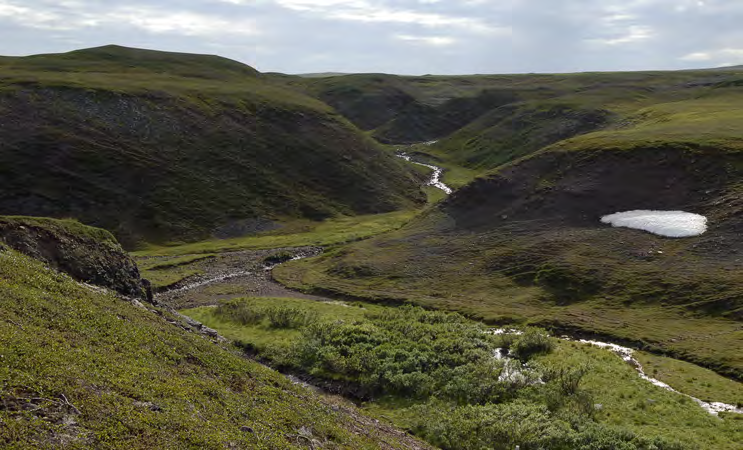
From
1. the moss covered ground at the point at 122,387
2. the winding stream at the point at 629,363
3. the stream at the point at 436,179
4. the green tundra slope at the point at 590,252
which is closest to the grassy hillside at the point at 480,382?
the winding stream at the point at 629,363

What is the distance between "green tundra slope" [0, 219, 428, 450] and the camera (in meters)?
18.0

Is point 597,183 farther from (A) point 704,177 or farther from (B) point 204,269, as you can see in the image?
(B) point 204,269

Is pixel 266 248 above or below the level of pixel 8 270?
below

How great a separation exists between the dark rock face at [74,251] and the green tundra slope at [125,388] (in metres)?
4.16

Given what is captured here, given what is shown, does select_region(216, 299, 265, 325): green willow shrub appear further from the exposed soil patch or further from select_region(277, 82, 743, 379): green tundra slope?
→ select_region(277, 82, 743, 379): green tundra slope

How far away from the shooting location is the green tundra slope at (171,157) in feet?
348

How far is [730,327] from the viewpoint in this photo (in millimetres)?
49750

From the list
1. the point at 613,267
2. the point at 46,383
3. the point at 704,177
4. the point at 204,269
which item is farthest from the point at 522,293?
the point at 46,383

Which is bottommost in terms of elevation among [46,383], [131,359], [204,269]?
[204,269]

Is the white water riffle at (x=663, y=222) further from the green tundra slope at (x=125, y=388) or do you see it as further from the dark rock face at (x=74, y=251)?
the dark rock face at (x=74, y=251)

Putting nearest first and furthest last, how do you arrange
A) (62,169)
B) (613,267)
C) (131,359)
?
(131,359), (613,267), (62,169)

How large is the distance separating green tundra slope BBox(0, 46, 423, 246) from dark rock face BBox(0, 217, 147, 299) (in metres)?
59.1

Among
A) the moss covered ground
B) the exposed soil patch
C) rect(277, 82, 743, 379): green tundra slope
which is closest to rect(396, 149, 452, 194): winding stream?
rect(277, 82, 743, 379): green tundra slope

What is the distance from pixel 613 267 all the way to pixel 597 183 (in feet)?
73.7
